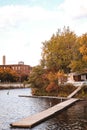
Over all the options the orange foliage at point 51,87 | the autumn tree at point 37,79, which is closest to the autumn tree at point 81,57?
the orange foliage at point 51,87

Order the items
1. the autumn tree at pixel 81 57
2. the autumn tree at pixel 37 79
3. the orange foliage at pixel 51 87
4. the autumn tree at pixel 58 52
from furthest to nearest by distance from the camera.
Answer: the autumn tree at pixel 58 52
the autumn tree at pixel 37 79
the orange foliage at pixel 51 87
the autumn tree at pixel 81 57

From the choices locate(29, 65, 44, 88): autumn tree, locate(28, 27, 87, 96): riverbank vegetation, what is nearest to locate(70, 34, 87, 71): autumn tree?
locate(28, 27, 87, 96): riverbank vegetation

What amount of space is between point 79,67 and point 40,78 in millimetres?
9402

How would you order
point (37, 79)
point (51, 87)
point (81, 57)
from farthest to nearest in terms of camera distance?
point (37, 79), point (81, 57), point (51, 87)

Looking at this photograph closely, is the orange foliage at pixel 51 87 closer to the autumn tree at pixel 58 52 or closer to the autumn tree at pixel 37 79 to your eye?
the autumn tree at pixel 37 79

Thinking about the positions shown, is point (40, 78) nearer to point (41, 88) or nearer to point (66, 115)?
point (41, 88)

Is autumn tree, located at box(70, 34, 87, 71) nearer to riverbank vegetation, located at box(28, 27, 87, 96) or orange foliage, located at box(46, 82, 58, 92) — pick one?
riverbank vegetation, located at box(28, 27, 87, 96)

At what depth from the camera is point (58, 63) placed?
86375mm

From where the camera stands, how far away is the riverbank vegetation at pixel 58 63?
256 ft

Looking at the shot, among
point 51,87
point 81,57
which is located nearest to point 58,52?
point 81,57

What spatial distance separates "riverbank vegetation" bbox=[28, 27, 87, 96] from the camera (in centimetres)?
7800

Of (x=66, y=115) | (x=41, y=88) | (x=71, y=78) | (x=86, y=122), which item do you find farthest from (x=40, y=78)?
(x=86, y=122)

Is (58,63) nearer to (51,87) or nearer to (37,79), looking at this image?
(37,79)

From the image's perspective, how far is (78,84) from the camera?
77438mm
